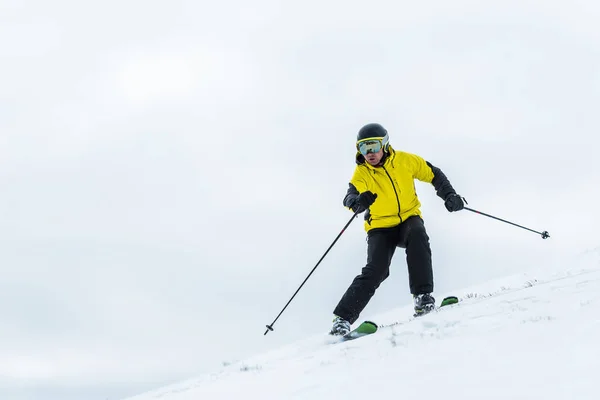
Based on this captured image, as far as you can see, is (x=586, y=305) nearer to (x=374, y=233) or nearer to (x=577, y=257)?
(x=374, y=233)

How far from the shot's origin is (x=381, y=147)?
8.27 m

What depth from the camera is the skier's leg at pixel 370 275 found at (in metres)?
7.92

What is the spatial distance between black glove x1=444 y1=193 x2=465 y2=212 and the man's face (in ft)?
3.80

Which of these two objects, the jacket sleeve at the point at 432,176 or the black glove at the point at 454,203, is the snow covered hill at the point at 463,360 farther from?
the jacket sleeve at the point at 432,176

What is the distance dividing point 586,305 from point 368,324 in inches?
101

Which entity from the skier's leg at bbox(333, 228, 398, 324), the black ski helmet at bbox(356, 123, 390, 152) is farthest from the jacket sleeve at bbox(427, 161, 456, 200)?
the black ski helmet at bbox(356, 123, 390, 152)

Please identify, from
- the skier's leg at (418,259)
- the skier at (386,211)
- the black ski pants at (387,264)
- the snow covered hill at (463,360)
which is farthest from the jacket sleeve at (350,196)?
the snow covered hill at (463,360)

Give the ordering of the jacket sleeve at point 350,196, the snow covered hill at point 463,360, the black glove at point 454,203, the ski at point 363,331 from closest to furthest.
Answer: the snow covered hill at point 463,360 < the ski at point 363,331 < the jacket sleeve at point 350,196 < the black glove at point 454,203

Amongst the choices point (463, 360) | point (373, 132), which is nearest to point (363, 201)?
point (373, 132)

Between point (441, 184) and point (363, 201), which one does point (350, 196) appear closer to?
point (363, 201)

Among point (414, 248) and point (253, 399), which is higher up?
point (414, 248)

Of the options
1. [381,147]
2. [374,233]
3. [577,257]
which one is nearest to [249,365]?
[374,233]

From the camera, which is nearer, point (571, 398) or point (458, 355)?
point (571, 398)

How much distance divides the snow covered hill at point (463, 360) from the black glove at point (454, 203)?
1608mm
